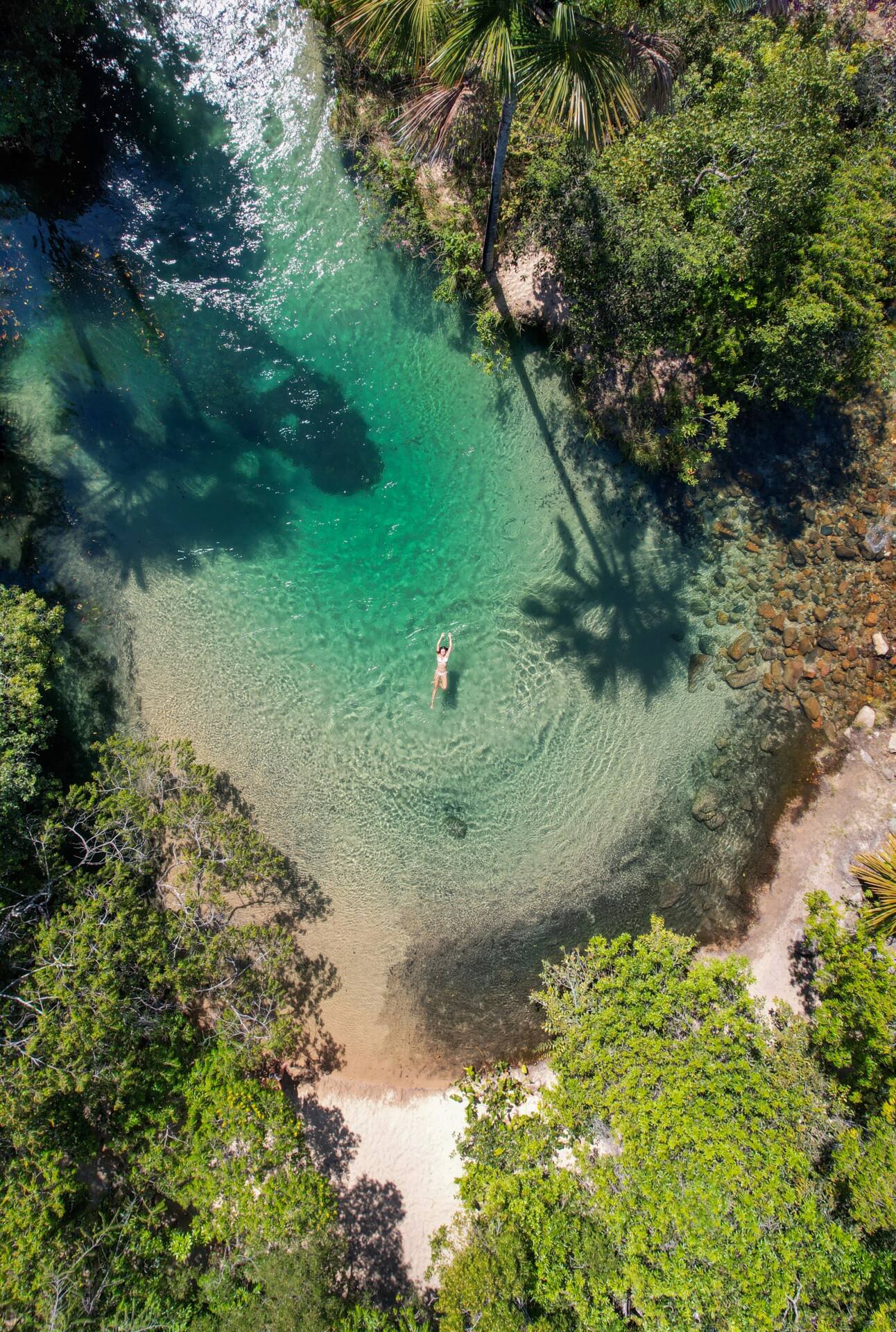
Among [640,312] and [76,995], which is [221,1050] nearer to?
[76,995]

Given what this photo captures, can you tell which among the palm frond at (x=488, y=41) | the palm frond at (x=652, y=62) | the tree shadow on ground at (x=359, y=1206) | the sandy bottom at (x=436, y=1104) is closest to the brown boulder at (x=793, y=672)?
the sandy bottom at (x=436, y=1104)

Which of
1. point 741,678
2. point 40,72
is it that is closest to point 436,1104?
point 741,678

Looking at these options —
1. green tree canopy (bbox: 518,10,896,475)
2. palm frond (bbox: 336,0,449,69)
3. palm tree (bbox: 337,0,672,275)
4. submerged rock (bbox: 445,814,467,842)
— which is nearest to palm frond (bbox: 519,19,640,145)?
palm tree (bbox: 337,0,672,275)

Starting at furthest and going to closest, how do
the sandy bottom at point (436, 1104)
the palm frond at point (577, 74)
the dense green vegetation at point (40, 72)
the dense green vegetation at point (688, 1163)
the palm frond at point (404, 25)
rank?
the sandy bottom at point (436, 1104)
the dense green vegetation at point (40, 72)
the dense green vegetation at point (688, 1163)
the palm frond at point (404, 25)
the palm frond at point (577, 74)

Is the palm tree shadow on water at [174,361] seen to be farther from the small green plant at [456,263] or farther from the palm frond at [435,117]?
the palm frond at [435,117]

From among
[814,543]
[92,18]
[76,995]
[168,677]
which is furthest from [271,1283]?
[92,18]

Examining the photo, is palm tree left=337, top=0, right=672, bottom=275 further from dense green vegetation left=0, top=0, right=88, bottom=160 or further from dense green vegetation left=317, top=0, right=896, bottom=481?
dense green vegetation left=0, top=0, right=88, bottom=160
